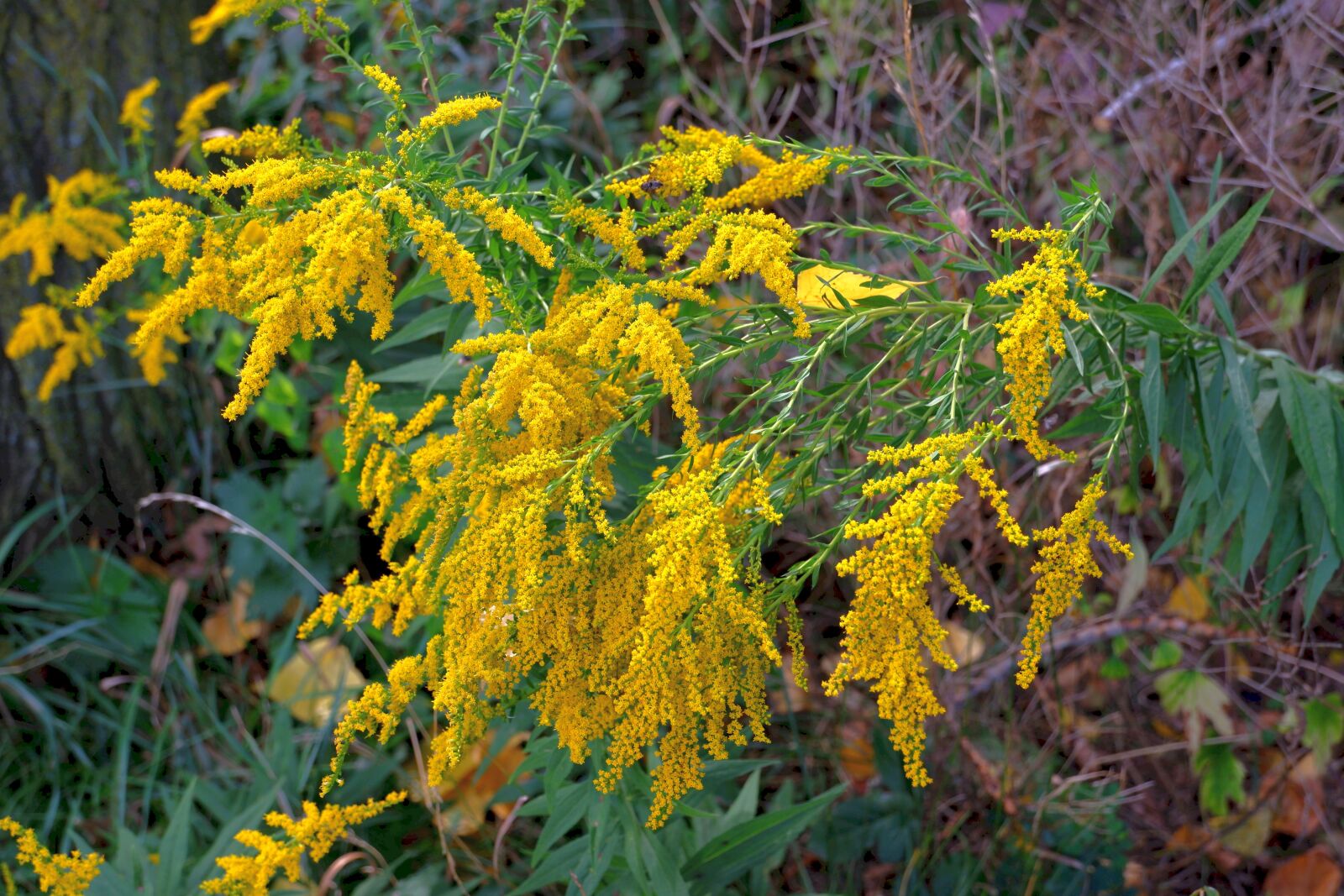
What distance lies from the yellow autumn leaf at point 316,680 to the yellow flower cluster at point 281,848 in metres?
1.14

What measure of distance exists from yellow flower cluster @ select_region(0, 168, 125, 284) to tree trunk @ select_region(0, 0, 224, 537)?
200 millimetres

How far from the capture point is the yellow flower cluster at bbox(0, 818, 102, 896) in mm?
1990

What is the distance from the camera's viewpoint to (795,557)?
3.56 m

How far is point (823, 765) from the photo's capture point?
3.10m

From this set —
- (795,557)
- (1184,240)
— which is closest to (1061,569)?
(1184,240)

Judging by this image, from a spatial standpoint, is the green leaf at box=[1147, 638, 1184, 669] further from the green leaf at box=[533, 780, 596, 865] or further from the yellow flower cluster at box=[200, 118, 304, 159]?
the yellow flower cluster at box=[200, 118, 304, 159]

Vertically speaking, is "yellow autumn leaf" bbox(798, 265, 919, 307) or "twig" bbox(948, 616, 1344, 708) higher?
"yellow autumn leaf" bbox(798, 265, 919, 307)

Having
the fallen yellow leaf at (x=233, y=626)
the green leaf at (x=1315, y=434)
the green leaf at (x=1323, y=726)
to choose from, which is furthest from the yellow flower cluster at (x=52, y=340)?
the green leaf at (x=1323, y=726)

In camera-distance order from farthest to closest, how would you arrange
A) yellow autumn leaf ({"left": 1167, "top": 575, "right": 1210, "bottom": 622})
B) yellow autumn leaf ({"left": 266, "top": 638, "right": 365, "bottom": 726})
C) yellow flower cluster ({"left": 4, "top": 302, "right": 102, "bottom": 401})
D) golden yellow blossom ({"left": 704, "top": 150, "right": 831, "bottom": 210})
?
yellow flower cluster ({"left": 4, "top": 302, "right": 102, "bottom": 401}) → yellow autumn leaf ({"left": 266, "top": 638, "right": 365, "bottom": 726}) → yellow autumn leaf ({"left": 1167, "top": 575, "right": 1210, "bottom": 622}) → golden yellow blossom ({"left": 704, "top": 150, "right": 831, "bottom": 210})

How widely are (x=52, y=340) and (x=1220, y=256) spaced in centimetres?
334

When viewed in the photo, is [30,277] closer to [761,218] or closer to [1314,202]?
[761,218]

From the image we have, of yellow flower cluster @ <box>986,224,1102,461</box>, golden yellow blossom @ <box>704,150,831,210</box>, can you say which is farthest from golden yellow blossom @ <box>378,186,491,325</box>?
yellow flower cluster @ <box>986,224,1102,461</box>

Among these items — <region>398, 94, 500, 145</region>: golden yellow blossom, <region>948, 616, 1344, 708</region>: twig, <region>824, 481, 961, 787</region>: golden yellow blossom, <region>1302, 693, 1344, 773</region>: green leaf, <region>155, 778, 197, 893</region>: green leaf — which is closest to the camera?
<region>824, 481, 961, 787</region>: golden yellow blossom

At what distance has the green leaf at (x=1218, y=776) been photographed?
2.75m
